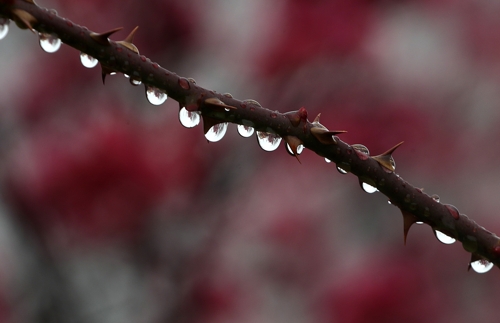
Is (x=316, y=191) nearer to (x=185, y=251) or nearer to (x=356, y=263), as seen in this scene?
(x=356, y=263)

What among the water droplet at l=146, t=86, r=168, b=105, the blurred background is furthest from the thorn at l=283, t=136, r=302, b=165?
the blurred background

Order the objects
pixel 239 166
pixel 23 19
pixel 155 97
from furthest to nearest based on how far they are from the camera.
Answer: pixel 239 166 → pixel 155 97 → pixel 23 19

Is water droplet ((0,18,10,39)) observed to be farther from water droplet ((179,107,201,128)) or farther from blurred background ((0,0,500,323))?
blurred background ((0,0,500,323))

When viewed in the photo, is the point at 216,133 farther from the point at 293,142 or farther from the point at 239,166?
the point at 239,166

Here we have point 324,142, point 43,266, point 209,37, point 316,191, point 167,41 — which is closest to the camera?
point 324,142

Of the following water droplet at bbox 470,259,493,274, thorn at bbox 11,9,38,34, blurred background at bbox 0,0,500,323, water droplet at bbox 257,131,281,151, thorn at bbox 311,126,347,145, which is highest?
blurred background at bbox 0,0,500,323

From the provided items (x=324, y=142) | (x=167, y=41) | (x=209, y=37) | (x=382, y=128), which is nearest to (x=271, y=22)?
(x=209, y=37)

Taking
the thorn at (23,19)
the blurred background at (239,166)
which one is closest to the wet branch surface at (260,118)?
the thorn at (23,19)

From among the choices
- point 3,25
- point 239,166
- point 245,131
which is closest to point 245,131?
point 245,131
